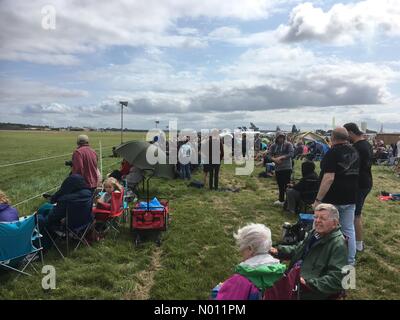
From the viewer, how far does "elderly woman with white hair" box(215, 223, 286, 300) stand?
2639 millimetres

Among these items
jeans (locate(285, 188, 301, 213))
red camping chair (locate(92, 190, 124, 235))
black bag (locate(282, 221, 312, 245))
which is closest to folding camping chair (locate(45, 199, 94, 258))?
red camping chair (locate(92, 190, 124, 235))

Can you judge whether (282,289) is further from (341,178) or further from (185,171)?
(185,171)

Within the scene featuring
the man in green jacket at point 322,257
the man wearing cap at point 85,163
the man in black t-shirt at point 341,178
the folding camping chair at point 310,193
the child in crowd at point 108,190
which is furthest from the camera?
the folding camping chair at point 310,193

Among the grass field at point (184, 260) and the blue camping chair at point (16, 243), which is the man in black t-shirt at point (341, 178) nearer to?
the grass field at point (184, 260)

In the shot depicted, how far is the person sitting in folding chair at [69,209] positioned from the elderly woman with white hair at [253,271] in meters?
3.46

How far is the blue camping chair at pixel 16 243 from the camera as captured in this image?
4.47 m

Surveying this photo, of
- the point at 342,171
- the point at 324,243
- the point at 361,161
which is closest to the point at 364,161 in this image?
the point at 361,161

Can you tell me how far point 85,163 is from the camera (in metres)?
6.62

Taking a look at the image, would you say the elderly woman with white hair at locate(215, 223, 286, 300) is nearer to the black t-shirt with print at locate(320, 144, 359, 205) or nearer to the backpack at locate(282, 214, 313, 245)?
the black t-shirt with print at locate(320, 144, 359, 205)

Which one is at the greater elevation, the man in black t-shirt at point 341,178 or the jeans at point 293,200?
the man in black t-shirt at point 341,178

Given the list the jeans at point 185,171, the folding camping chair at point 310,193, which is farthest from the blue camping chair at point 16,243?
the jeans at point 185,171

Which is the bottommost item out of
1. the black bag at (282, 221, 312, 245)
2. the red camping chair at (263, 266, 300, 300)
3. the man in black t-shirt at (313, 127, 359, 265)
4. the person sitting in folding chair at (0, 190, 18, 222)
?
the black bag at (282, 221, 312, 245)

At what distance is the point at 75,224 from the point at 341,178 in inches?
157

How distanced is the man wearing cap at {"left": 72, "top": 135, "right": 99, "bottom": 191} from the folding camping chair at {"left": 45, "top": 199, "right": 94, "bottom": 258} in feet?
3.29
